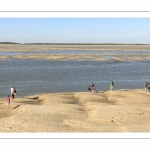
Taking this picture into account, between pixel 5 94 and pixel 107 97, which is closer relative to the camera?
pixel 107 97

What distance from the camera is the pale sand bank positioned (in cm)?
1405

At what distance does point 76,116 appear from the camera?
53.1ft

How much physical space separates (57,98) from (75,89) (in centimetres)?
527

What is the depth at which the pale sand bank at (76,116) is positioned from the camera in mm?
14055

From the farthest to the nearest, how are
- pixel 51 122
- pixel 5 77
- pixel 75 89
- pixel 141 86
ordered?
pixel 5 77 → pixel 141 86 → pixel 75 89 → pixel 51 122
